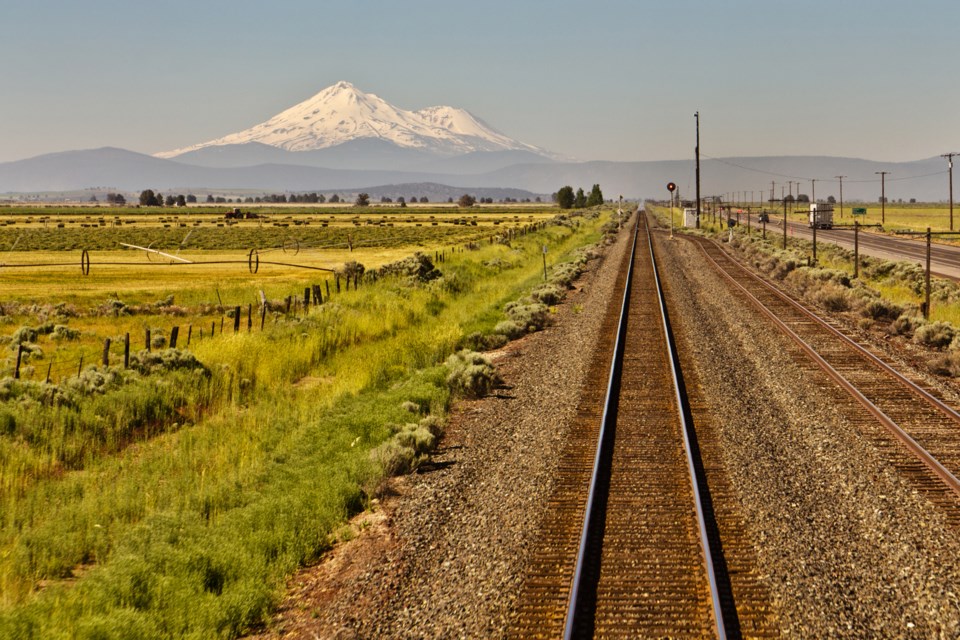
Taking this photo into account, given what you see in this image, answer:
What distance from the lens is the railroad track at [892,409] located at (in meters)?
10.5

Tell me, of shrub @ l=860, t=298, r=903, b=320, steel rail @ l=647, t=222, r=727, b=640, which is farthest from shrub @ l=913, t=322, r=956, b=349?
steel rail @ l=647, t=222, r=727, b=640

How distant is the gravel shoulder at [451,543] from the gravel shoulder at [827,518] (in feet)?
8.75

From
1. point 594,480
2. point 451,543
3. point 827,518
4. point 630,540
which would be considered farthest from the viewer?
point 594,480

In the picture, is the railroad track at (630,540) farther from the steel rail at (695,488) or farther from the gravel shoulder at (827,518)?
the gravel shoulder at (827,518)

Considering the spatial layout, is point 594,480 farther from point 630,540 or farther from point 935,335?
point 935,335

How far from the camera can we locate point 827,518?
916 cm

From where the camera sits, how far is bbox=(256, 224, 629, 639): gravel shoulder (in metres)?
7.24

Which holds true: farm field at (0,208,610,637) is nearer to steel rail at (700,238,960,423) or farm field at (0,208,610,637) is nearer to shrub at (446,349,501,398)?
shrub at (446,349,501,398)

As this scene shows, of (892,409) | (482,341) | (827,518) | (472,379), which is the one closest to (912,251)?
(482,341)

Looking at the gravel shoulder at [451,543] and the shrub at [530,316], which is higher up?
the shrub at [530,316]

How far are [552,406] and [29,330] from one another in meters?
19.7

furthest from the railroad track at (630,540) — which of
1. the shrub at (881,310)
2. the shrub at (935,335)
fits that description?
the shrub at (881,310)

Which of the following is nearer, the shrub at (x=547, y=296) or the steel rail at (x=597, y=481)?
the steel rail at (x=597, y=481)

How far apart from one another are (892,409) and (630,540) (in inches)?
308
